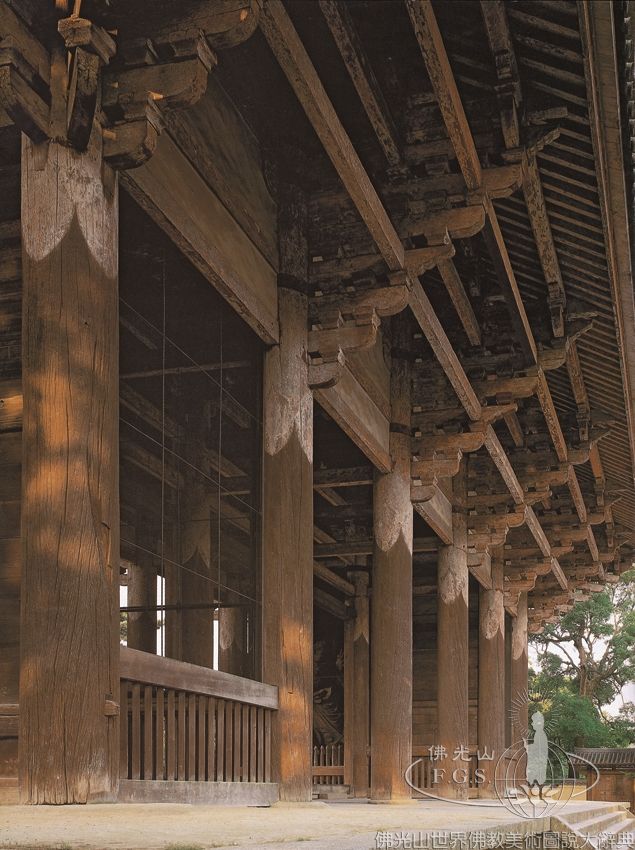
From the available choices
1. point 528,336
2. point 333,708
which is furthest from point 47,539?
point 333,708

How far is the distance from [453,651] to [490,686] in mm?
3533

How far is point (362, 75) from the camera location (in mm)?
7965

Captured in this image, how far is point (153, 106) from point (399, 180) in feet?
11.7

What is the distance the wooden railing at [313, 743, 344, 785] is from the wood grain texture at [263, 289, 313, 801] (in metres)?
8.55

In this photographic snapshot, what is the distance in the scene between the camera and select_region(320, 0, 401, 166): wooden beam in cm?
749

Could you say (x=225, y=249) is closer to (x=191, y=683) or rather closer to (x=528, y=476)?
(x=191, y=683)

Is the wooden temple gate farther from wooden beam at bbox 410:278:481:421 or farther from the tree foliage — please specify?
the tree foliage

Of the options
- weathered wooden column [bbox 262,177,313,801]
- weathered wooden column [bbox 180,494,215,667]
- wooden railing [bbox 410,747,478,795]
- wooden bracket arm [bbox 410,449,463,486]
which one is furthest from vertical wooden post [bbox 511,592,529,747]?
weathered wooden column [bbox 262,177,313,801]

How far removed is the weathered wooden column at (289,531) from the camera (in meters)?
8.72

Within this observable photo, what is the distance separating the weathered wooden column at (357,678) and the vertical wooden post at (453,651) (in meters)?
2.41

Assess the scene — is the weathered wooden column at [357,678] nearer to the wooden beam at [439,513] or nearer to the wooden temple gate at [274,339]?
the wooden temple gate at [274,339]

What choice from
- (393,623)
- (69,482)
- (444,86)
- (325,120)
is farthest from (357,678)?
(69,482)

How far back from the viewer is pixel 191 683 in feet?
24.2

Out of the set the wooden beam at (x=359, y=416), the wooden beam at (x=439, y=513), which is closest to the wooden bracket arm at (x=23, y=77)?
the wooden beam at (x=359, y=416)
